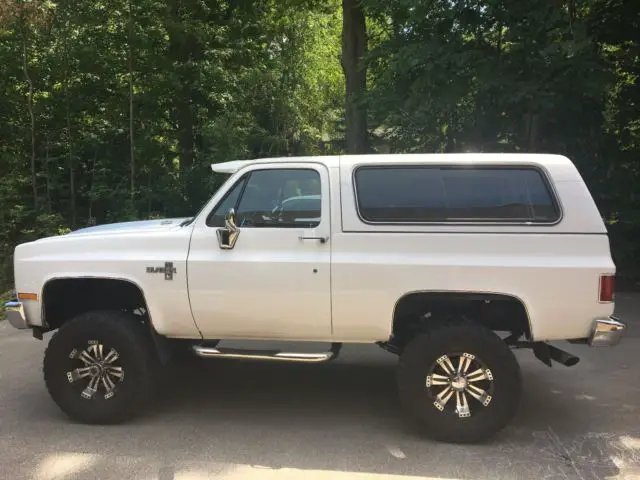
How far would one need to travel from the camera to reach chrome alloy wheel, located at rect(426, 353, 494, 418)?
4000 millimetres

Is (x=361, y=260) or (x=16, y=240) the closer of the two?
(x=361, y=260)

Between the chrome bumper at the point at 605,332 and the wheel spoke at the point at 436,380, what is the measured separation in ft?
3.39

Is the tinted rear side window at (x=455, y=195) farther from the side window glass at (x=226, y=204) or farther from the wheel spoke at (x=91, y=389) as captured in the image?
the wheel spoke at (x=91, y=389)

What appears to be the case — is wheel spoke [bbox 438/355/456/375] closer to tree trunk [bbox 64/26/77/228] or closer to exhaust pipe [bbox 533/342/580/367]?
exhaust pipe [bbox 533/342/580/367]

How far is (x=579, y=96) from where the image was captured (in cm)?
877

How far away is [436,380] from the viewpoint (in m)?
4.05

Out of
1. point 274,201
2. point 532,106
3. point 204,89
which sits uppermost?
point 204,89

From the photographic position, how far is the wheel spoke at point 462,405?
4.02 m

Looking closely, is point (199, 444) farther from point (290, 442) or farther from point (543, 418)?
point (543, 418)

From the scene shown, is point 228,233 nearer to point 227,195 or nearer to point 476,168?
point 227,195

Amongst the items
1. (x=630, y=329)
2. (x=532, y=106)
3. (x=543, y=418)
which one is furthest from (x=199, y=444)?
(x=532, y=106)

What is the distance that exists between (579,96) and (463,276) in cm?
620

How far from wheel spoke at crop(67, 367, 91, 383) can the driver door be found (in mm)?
965

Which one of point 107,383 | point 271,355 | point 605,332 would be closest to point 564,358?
point 605,332
